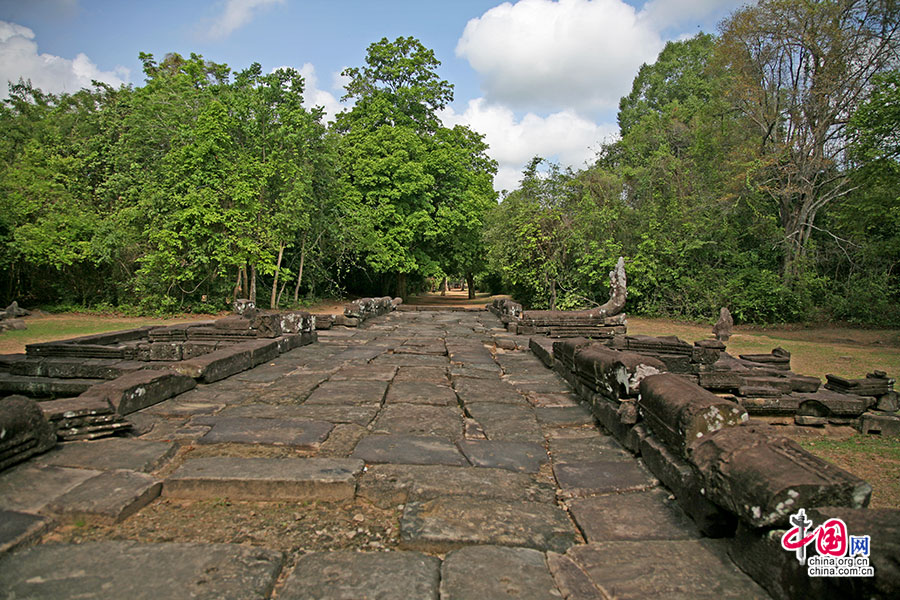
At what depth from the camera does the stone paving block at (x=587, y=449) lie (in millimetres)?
3564

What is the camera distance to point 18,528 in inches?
86.7

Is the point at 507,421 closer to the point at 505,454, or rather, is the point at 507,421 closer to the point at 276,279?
the point at 505,454

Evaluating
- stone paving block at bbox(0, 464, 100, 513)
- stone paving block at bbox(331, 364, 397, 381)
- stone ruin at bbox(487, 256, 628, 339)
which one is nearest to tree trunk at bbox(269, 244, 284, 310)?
stone ruin at bbox(487, 256, 628, 339)

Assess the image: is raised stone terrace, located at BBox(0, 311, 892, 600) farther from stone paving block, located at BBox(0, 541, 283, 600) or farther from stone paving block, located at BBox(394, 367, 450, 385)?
stone paving block, located at BBox(394, 367, 450, 385)

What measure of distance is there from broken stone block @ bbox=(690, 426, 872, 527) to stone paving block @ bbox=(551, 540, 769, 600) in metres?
0.23

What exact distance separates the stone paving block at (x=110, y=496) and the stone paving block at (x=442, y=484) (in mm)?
1156

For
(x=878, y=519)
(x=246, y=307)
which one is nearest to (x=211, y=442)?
(x=878, y=519)

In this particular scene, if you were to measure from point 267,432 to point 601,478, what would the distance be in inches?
98.6

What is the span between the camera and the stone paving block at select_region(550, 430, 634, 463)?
3.56m

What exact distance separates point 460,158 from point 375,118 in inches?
193

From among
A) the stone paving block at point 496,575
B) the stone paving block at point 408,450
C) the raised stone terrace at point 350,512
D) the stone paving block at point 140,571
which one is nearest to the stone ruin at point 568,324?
the raised stone terrace at point 350,512

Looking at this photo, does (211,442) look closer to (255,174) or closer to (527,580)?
(527,580)

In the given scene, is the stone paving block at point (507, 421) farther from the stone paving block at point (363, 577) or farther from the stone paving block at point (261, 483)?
the stone paving block at point (363, 577)

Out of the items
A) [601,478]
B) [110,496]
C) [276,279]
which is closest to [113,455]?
[110,496]
